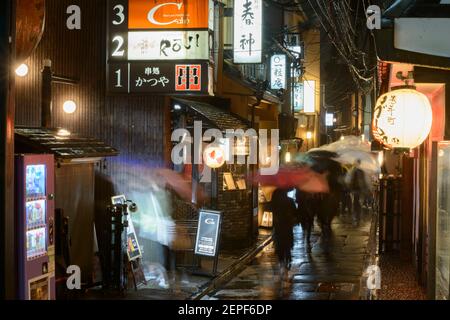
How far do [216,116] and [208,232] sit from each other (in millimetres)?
5039

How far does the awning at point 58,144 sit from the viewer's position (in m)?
11.8

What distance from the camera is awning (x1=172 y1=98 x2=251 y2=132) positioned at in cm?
1890

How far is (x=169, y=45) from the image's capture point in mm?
16078

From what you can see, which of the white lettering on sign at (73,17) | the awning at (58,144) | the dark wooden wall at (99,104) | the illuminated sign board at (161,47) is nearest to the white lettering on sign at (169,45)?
the illuminated sign board at (161,47)

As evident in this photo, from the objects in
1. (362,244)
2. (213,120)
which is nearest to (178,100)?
(213,120)

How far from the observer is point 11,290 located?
7.99 meters

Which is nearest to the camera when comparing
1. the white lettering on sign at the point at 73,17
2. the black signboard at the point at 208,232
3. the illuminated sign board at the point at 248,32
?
the black signboard at the point at 208,232

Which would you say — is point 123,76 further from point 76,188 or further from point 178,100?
point 76,188

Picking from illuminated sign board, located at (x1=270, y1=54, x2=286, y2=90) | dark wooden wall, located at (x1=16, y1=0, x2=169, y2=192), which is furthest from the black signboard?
illuminated sign board, located at (x1=270, y1=54, x2=286, y2=90)

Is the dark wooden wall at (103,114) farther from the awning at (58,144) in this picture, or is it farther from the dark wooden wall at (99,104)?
the awning at (58,144)

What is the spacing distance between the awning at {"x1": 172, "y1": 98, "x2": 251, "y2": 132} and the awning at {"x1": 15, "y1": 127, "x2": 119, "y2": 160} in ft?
15.2

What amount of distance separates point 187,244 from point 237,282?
5.90 feet

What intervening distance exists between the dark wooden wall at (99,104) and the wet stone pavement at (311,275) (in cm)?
452

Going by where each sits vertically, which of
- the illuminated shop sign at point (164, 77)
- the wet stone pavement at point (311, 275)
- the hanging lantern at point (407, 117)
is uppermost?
the illuminated shop sign at point (164, 77)
